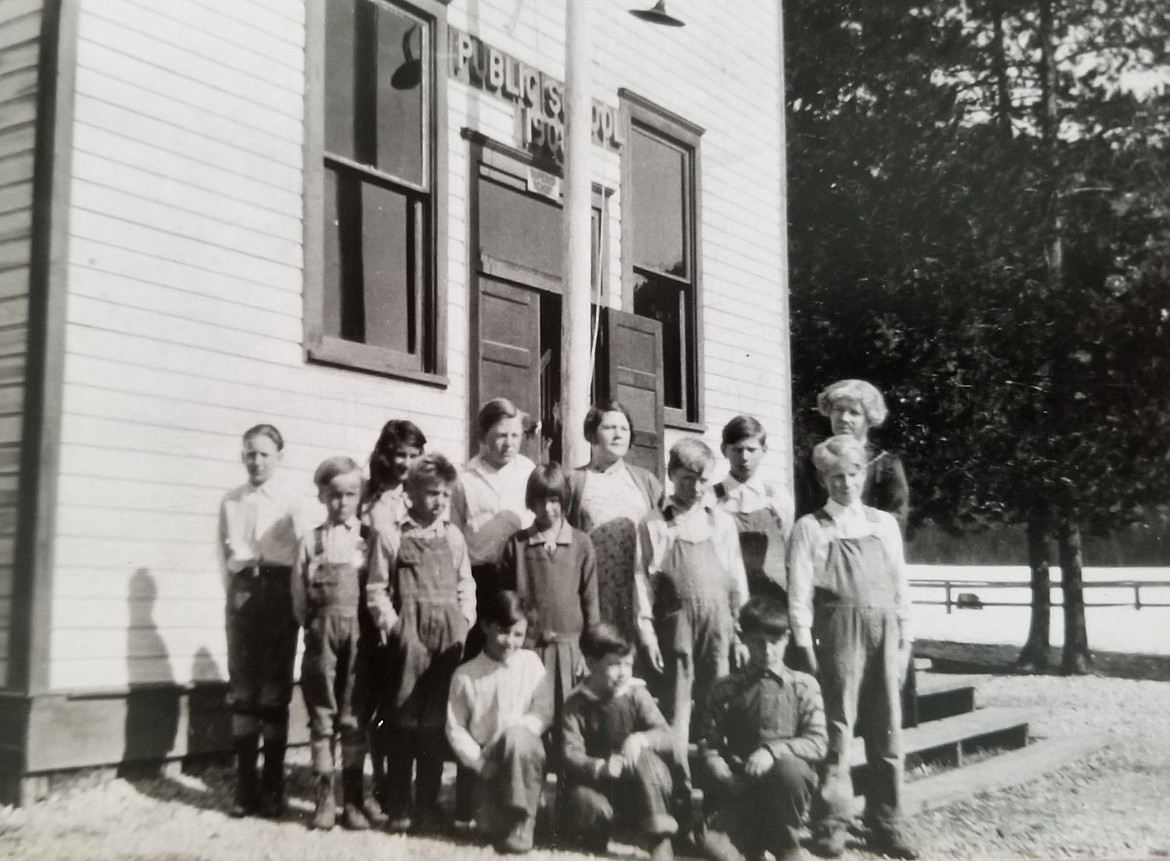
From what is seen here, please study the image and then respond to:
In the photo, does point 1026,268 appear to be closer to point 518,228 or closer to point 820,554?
point 820,554

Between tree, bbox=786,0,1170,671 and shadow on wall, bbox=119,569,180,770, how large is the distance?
9.15 feet

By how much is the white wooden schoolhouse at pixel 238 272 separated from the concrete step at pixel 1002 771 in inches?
72.9

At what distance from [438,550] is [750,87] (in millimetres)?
3149

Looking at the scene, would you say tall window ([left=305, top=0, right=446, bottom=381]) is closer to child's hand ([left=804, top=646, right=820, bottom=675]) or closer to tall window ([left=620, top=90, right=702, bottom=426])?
tall window ([left=620, top=90, right=702, bottom=426])

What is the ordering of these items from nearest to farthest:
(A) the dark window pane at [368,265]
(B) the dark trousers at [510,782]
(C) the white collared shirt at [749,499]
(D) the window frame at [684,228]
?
1. (B) the dark trousers at [510,782]
2. (C) the white collared shirt at [749,499]
3. (A) the dark window pane at [368,265]
4. (D) the window frame at [684,228]

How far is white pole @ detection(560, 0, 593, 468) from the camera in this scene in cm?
463

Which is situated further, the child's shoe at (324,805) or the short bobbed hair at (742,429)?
the short bobbed hair at (742,429)

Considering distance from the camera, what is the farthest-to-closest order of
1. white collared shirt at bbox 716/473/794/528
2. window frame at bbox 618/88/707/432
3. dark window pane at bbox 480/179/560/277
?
window frame at bbox 618/88/707/432
dark window pane at bbox 480/179/560/277
white collared shirt at bbox 716/473/794/528

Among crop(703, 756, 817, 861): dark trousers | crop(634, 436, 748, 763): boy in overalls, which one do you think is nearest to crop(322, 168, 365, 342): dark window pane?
crop(634, 436, 748, 763): boy in overalls

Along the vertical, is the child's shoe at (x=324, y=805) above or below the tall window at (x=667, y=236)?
below

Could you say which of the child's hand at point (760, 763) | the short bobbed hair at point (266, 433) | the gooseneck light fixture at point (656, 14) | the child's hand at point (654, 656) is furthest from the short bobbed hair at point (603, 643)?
the gooseneck light fixture at point (656, 14)

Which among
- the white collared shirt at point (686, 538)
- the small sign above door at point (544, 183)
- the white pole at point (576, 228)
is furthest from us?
the small sign above door at point (544, 183)

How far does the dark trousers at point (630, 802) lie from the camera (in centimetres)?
356

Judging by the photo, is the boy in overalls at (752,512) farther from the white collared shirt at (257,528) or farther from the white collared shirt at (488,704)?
the white collared shirt at (257,528)
